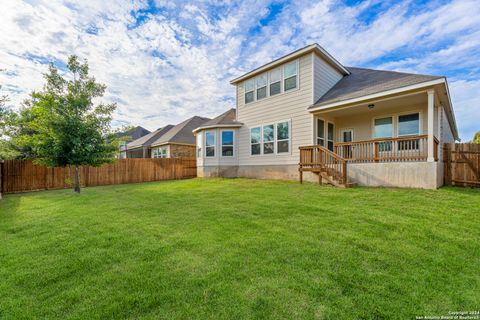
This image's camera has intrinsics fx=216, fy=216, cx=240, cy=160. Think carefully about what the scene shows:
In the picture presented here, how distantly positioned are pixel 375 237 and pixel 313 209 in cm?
176

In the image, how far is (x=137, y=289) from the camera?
88.3 inches

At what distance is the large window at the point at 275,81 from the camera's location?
11453 mm

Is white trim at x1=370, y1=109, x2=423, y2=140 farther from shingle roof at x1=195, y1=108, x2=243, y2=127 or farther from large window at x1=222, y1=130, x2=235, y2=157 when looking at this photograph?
large window at x1=222, y1=130, x2=235, y2=157

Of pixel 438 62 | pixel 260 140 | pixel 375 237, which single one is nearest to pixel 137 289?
pixel 375 237

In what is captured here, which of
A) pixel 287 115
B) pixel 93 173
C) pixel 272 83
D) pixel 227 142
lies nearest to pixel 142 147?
pixel 93 173

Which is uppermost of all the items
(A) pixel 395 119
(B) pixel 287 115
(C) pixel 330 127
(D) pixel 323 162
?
(B) pixel 287 115

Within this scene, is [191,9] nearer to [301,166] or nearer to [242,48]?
[242,48]

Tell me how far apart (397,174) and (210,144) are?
32.7 feet

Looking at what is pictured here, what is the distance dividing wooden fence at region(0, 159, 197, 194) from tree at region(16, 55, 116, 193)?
1.76 meters

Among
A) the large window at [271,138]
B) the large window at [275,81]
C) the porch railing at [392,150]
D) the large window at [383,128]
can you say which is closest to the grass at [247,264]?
the porch railing at [392,150]

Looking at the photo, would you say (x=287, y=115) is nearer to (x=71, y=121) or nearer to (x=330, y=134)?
(x=330, y=134)

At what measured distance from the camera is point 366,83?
9961 mm

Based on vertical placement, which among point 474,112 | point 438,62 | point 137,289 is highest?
point 438,62

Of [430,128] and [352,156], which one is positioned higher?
[430,128]
